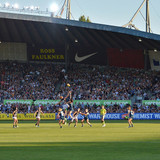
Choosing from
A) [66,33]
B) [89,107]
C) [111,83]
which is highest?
[66,33]

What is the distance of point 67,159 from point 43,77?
52117mm

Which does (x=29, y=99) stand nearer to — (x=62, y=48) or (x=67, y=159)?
(x=62, y=48)

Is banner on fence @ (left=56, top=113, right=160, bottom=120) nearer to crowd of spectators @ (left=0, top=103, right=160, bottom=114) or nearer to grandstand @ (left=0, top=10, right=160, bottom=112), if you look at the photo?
crowd of spectators @ (left=0, top=103, right=160, bottom=114)

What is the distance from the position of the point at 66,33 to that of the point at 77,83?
26.5 feet

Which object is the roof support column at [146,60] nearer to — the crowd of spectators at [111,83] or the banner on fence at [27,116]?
the crowd of spectators at [111,83]

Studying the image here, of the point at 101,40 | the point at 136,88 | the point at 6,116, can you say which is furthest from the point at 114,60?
the point at 6,116

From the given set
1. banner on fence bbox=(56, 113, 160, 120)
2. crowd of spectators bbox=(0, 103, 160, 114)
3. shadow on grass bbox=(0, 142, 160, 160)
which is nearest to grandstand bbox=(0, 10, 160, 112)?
crowd of spectators bbox=(0, 103, 160, 114)

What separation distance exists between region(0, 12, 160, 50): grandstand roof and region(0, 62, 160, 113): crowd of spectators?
14.1 feet

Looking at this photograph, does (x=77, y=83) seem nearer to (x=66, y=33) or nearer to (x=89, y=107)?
(x=66, y=33)

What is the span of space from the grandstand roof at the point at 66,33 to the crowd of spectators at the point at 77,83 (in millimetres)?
4304

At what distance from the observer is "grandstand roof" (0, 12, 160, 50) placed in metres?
55.7

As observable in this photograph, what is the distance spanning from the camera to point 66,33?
2534 inches

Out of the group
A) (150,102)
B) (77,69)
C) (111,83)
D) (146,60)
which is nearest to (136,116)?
(150,102)

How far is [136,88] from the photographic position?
60.1 meters
